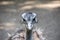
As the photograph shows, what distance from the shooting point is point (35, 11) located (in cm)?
288

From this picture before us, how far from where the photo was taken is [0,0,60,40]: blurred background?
247 cm

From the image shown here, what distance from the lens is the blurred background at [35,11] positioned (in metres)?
2.47

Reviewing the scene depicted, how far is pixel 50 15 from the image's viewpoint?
2.80 m

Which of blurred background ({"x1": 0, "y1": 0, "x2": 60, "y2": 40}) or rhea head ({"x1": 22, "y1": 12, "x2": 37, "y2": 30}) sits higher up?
blurred background ({"x1": 0, "y1": 0, "x2": 60, "y2": 40})

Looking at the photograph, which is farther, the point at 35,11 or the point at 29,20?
the point at 35,11

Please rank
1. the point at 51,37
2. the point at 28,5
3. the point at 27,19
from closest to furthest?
the point at 27,19 < the point at 51,37 < the point at 28,5

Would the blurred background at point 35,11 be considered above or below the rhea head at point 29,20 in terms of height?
above

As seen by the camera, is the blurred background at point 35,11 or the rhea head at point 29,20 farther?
the blurred background at point 35,11

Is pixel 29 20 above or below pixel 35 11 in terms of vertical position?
below

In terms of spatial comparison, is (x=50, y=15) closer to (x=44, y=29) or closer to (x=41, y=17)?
(x=41, y=17)

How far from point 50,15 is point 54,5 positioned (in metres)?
0.30

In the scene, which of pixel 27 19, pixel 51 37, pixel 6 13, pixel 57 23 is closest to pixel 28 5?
pixel 6 13

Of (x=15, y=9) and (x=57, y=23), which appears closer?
(x=57, y=23)

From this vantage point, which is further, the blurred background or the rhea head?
the blurred background
